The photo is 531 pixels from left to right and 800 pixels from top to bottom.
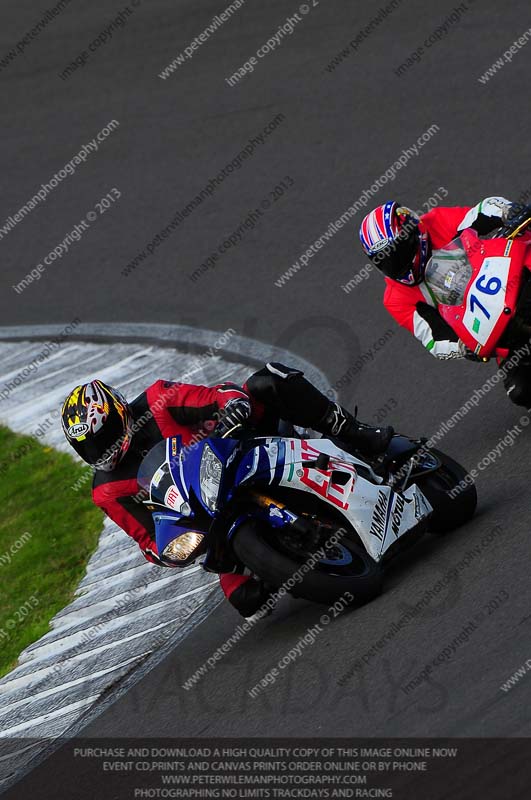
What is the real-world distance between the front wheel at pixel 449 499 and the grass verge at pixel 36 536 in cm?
293

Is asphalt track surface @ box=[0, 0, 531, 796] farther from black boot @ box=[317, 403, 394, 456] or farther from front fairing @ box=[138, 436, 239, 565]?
front fairing @ box=[138, 436, 239, 565]

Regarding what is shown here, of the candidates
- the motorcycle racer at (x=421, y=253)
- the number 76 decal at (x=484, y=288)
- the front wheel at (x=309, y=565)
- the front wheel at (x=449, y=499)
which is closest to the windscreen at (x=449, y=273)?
the motorcycle racer at (x=421, y=253)

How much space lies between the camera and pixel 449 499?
6789 millimetres

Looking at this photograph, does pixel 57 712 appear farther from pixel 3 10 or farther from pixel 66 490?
pixel 3 10

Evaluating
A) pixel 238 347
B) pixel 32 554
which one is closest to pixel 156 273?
pixel 238 347

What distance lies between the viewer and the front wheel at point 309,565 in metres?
5.95

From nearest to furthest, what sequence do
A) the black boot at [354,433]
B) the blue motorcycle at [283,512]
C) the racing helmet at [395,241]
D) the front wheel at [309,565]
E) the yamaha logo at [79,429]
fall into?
1. the front wheel at [309,565]
2. the blue motorcycle at [283,512]
3. the yamaha logo at [79,429]
4. the black boot at [354,433]
5. the racing helmet at [395,241]

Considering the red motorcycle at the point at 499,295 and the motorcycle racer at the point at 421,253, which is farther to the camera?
the motorcycle racer at the point at 421,253

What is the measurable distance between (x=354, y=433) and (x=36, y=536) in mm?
3574

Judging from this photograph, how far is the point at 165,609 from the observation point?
7.55 m

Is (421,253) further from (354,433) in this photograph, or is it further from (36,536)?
(36,536)

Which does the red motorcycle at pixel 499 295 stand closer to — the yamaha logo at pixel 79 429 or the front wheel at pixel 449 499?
the front wheel at pixel 449 499

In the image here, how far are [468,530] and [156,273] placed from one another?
6.05 m

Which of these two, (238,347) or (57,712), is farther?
(238,347)
